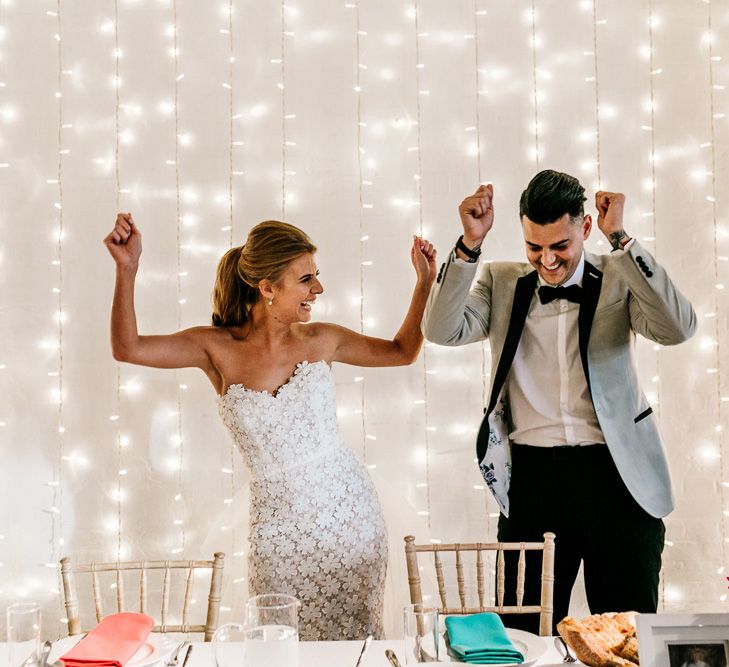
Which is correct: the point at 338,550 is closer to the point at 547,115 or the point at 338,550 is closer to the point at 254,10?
the point at 547,115

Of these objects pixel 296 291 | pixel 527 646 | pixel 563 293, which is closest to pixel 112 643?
pixel 527 646

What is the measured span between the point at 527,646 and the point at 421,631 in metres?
0.34

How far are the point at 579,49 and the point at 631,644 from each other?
2.41m

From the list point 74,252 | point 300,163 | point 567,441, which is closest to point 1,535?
point 74,252

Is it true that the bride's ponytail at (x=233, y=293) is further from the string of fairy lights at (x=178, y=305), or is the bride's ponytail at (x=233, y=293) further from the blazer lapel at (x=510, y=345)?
the blazer lapel at (x=510, y=345)

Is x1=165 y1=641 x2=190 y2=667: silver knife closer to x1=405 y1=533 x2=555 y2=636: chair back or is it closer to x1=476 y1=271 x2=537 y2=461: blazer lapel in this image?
x1=405 y1=533 x2=555 y2=636: chair back

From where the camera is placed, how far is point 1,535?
308 centimetres

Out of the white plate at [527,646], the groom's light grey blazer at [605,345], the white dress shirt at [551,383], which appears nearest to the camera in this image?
the white plate at [527,646]

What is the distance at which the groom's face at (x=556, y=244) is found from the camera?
212 centimetres

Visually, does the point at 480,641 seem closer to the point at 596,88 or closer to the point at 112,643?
the point at 112,643

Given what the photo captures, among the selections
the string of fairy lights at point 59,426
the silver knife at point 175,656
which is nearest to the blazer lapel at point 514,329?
the silver knife at point 175,656

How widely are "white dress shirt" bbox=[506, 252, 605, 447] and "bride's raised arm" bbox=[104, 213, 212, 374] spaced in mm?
947

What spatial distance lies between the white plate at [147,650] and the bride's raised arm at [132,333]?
0.87 m

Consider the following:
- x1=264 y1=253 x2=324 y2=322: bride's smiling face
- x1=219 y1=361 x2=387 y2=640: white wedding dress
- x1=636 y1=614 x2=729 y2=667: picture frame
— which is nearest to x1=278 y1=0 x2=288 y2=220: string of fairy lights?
x1=264 y1=253 x2=324 y2=322: bride's smiling face
